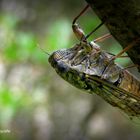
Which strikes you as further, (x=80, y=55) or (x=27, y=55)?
(x=27, y=55)

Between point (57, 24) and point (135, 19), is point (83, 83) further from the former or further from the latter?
point (57, 24)

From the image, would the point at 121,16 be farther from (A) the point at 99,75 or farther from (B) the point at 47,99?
(B) the point at 47,99

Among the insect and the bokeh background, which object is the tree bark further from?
the bokeh background

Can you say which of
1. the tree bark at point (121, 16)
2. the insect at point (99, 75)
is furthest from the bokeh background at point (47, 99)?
the tree bark at point (121, 16)

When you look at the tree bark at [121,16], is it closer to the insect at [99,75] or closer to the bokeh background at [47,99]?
the insect at [99,75]

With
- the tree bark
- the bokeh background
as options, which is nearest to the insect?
the tree bark

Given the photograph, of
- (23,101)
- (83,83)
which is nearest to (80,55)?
(83,83)

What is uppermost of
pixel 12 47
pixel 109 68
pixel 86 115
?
pixel 109 68
